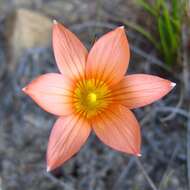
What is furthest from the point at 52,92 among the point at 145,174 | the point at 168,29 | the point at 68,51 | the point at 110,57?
the point at 168,29

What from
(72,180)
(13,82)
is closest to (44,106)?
(72,180)

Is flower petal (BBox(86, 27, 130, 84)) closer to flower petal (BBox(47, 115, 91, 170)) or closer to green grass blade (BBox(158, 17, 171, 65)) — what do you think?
flower petal (BBox(47, 115, 91, 170))

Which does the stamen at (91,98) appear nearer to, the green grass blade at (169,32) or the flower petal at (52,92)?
the flower petal at (52,92)

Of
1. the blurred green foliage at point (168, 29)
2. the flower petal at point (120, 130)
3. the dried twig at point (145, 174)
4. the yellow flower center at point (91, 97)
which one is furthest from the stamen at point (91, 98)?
the blurred green foliage at point (168, 29)

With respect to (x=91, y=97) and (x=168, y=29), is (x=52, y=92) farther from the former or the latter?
(x=168, y=29)

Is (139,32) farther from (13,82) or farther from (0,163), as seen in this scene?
(0,163)

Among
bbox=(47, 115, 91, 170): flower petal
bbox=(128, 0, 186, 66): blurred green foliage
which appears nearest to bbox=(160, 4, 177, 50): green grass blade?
bbox=(128, 0, 186, 66): blurred green foliage
